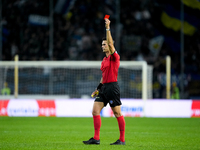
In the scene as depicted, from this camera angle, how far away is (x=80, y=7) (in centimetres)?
2439

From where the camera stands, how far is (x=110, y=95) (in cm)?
719

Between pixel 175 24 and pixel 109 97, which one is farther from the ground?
pixel 175 24

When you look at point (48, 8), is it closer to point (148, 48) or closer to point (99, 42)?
point (99, 42)

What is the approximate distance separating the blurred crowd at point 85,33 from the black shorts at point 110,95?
1529 centimetres

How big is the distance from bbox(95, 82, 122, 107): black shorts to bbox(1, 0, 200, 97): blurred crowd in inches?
602

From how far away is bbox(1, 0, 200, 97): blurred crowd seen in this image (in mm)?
22828

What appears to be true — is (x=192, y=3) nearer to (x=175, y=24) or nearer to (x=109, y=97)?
(x=175, y=24)

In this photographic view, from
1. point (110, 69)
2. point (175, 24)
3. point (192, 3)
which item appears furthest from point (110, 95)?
point (175, 24)

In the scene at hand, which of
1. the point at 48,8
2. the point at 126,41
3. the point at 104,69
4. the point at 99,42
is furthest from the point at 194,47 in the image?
the point at 104,69

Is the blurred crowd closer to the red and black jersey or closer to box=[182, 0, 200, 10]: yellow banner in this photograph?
box=[182, 0, 200, 10]: yellow banner

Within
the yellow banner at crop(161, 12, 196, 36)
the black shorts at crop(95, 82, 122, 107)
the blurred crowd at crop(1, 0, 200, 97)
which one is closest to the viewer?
the black shorts at crop(95, 82, 122, 107)

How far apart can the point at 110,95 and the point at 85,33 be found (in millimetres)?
17061

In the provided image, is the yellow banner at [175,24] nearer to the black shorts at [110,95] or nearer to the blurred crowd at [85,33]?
the blurred crowd at [85,33]

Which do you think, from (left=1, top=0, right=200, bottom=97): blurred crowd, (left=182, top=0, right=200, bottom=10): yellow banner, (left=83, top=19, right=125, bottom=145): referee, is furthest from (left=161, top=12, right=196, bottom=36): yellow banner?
(left=83, top=19, right=125, bottom=145): referee
